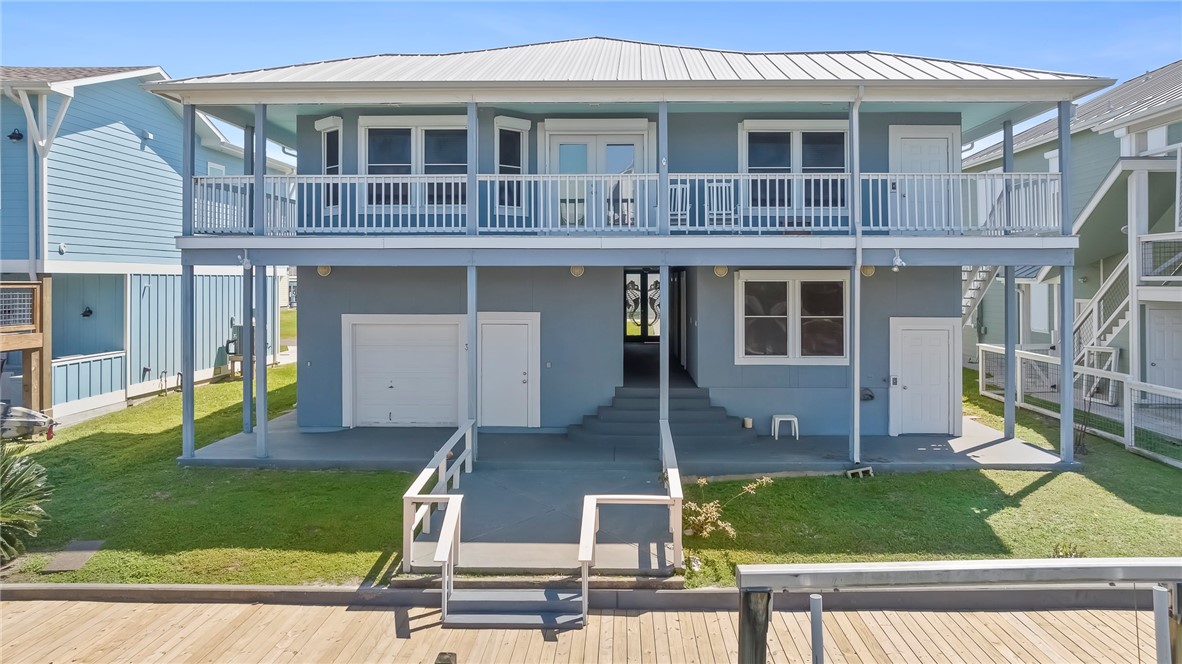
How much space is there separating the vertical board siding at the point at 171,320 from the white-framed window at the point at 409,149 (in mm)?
7929

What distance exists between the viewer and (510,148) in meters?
12.5

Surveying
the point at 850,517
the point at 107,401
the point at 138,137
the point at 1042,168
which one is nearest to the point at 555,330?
the point at 850,517

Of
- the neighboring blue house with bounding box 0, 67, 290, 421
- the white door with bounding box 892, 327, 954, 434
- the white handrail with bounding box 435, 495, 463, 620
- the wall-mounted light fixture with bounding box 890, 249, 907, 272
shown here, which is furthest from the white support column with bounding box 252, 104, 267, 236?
the white door with bounding box 892, 327, 954, 434

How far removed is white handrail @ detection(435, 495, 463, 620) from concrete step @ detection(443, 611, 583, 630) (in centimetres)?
16

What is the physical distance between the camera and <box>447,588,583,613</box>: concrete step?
6.21 meters

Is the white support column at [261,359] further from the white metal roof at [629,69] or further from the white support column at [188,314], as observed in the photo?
the white metal roof at [629,69]

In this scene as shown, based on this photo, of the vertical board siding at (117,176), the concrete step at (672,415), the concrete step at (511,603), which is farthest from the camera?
the vertical board siding at (117,176)

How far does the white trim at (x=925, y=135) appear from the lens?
1192 centimetres

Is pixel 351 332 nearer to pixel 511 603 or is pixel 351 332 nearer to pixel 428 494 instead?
pixel 428 494

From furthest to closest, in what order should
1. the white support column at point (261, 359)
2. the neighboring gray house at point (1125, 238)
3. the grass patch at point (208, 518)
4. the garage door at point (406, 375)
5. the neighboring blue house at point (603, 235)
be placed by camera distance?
the neighboring gray house at point (1125, 238) < the garage door at point (406, 375) < the neighboring blue house at point (603, 235) < the white support column at point (261, 359) < the grass patch at point (208, 518)

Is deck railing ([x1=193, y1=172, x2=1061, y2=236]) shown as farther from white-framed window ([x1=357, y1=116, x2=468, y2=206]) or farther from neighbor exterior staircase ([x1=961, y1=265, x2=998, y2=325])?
neighbor exterior staircase ([x1=961, y1=265, x2=998, y2=325])

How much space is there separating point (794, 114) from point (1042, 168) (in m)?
12.4

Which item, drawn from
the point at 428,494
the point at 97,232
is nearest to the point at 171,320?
the point at 97,232

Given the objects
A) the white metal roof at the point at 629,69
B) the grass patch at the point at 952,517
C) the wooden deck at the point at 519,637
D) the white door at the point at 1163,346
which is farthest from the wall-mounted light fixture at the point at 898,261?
the white door at the point at 1163,346
